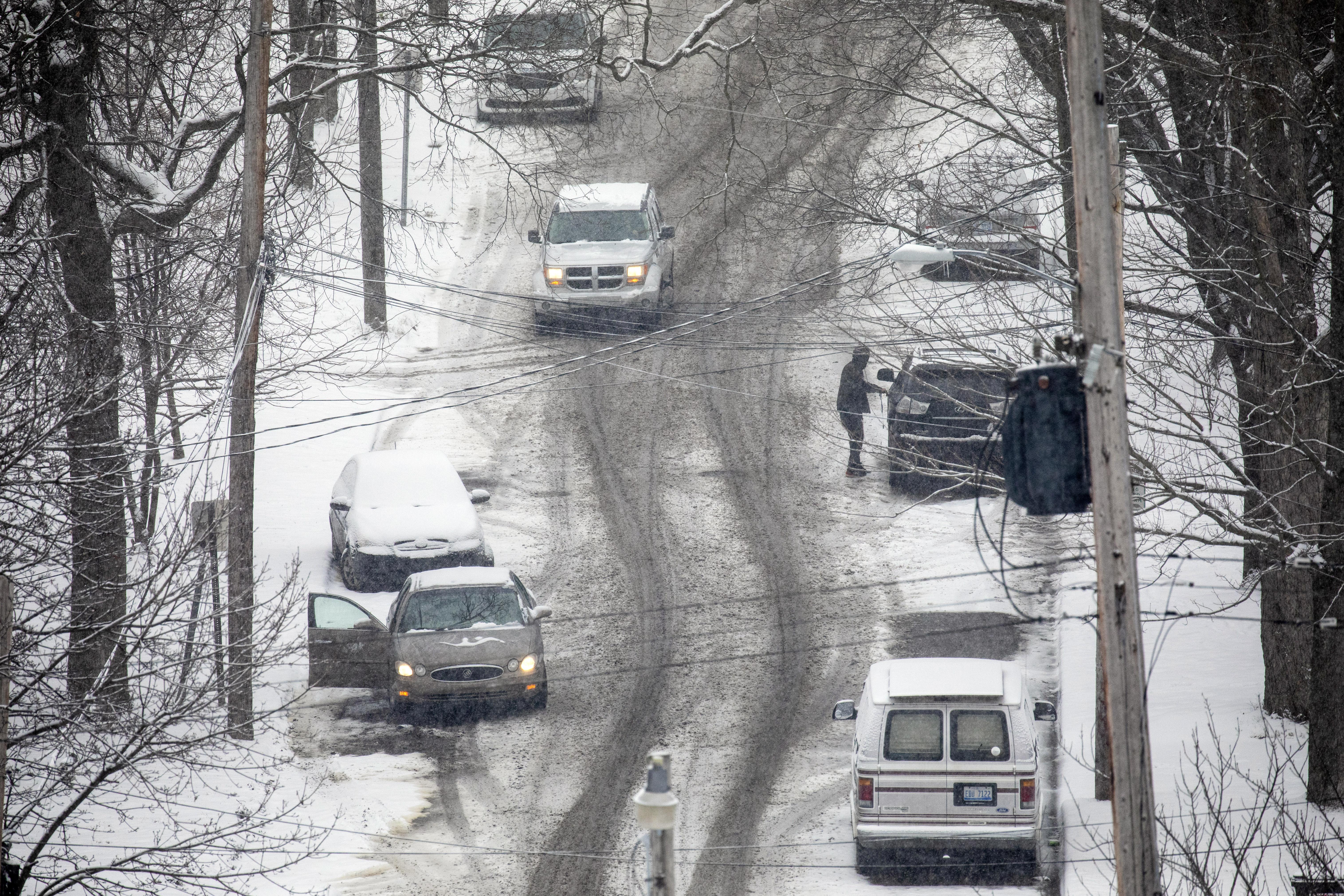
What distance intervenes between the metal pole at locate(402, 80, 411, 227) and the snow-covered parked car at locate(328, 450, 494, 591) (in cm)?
437

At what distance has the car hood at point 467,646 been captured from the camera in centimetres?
1592

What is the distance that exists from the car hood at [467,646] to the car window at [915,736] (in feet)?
16.4

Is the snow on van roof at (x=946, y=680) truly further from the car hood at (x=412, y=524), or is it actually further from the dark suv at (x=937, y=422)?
the car hood at (x=412, y=524)

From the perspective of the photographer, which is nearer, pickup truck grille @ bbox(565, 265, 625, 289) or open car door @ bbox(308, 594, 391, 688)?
open car door @ bbox(308, 594, 391, 688)

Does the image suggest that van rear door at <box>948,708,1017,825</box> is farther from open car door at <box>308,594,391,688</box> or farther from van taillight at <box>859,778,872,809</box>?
open car door at <box>308,594,391,688</box>

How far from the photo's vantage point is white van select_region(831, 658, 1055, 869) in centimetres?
1233

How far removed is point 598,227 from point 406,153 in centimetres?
655

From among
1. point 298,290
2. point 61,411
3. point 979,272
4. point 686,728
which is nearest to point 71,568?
point 61,411

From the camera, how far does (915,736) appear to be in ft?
41.1

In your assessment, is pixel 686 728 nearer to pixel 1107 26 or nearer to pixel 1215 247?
pixel 1215 247

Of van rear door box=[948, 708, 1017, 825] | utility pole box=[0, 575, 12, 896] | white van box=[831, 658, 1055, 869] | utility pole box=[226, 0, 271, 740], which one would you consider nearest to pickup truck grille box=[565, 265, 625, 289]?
utility pole box=[226, 0, 271, 740]

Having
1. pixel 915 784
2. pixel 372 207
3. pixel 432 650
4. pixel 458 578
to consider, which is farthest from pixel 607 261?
pixel 915 784

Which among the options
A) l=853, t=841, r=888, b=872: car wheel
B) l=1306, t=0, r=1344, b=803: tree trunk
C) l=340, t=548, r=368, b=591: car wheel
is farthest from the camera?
l=340, t=548, r=368, b=591: car wheel

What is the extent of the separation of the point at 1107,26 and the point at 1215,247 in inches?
96.3
